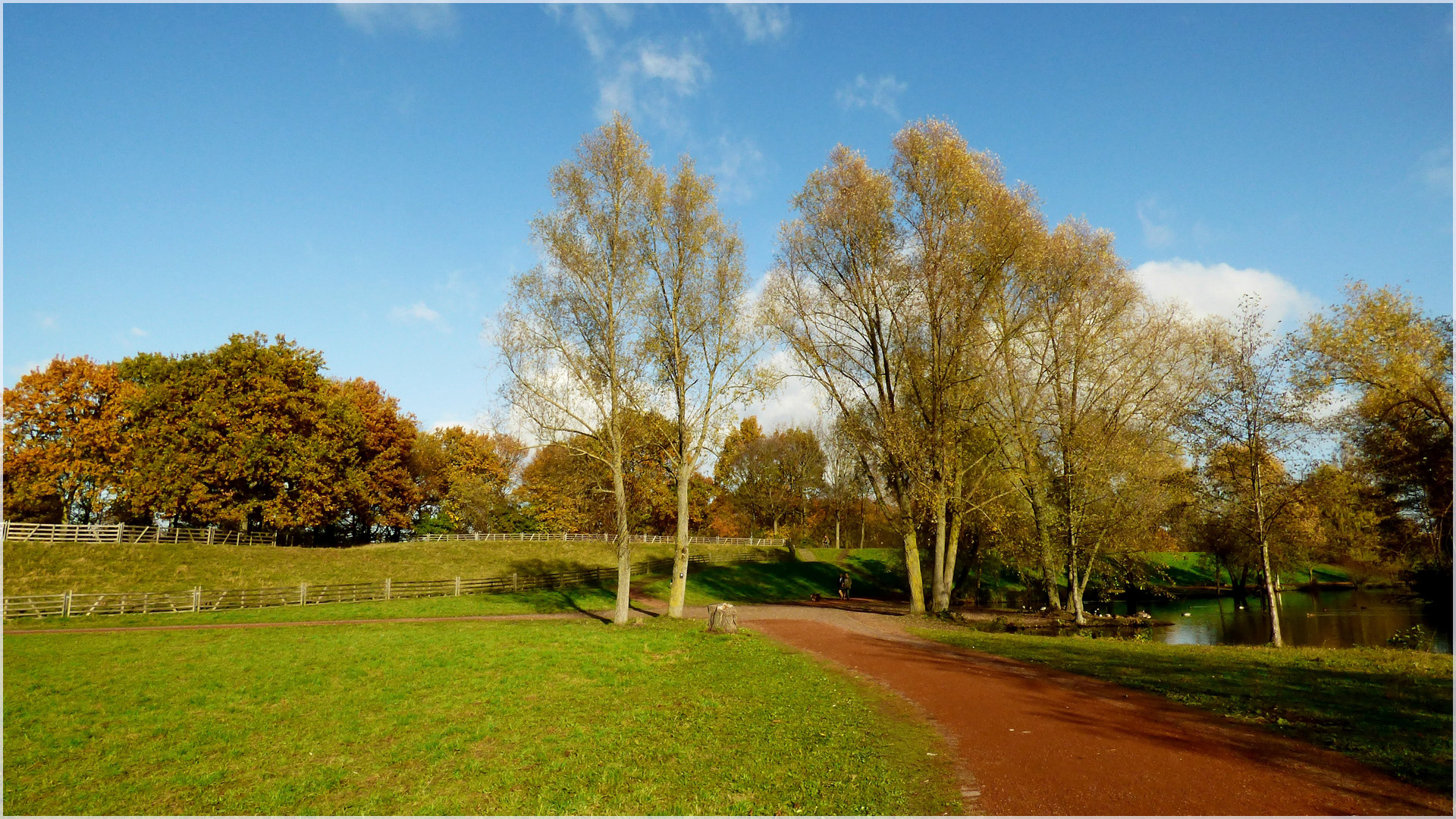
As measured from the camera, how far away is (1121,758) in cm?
796

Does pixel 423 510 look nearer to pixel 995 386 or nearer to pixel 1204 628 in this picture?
pixel 995 386

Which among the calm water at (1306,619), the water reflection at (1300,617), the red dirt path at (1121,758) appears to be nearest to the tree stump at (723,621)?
the red dirt path at (1121,758)

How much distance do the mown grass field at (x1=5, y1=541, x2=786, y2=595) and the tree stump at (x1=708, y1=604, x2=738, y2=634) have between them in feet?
76.6

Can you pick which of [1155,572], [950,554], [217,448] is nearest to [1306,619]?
→ [1155,572]

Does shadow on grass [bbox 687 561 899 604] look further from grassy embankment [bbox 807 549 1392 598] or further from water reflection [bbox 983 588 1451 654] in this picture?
water reflection [bbox 983 588 1451 654]

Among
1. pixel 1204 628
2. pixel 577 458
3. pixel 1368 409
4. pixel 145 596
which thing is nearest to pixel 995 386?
pixel 1368 409

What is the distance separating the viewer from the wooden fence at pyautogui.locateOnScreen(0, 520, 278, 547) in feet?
118

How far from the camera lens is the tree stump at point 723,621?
19.6 m

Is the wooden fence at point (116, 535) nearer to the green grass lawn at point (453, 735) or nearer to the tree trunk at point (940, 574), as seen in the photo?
the green grass lawn at point (453, 735)

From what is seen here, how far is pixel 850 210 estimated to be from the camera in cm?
2528

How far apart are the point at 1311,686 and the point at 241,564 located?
43.1m

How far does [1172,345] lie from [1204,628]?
1184cm

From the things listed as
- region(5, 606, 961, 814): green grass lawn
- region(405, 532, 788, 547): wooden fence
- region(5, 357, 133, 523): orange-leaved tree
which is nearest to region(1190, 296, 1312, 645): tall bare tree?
region(5, 606, 961, 814): green grass lawn

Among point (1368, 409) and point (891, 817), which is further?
point (1368, 409)
